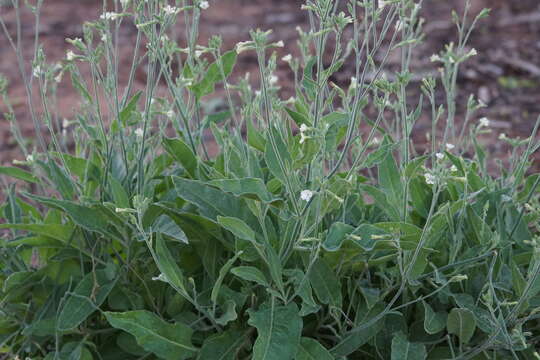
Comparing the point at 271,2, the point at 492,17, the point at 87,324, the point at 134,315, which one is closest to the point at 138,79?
the point at 271,2

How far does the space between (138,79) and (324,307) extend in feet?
12.2

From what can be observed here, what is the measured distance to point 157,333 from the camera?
7.35 ft

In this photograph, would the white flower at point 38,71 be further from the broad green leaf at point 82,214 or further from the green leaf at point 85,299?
the green leaf at point 85,299

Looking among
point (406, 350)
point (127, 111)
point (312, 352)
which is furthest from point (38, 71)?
point (406, 350)

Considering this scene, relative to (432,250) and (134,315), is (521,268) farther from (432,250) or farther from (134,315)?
(134,315)

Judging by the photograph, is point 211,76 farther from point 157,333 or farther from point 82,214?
point 157,333

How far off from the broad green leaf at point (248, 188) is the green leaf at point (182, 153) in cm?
41

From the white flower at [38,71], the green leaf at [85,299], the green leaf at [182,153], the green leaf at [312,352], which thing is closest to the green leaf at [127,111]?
the green leaf at [182,153]

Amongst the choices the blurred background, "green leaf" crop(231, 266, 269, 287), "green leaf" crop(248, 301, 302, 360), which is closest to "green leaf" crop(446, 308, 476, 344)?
"green leaf" crop(248, 301, 302, 360)

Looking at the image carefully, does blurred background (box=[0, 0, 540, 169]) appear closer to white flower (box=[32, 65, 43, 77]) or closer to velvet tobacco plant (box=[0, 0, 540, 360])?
velvet tobacco plant (box=[0, 0, 540, 360])

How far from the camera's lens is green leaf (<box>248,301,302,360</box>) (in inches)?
84.4

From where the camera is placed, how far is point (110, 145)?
2.61 m

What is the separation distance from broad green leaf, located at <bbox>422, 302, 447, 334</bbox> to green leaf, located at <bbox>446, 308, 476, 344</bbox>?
28 mm

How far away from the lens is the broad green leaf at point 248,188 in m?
2.11
